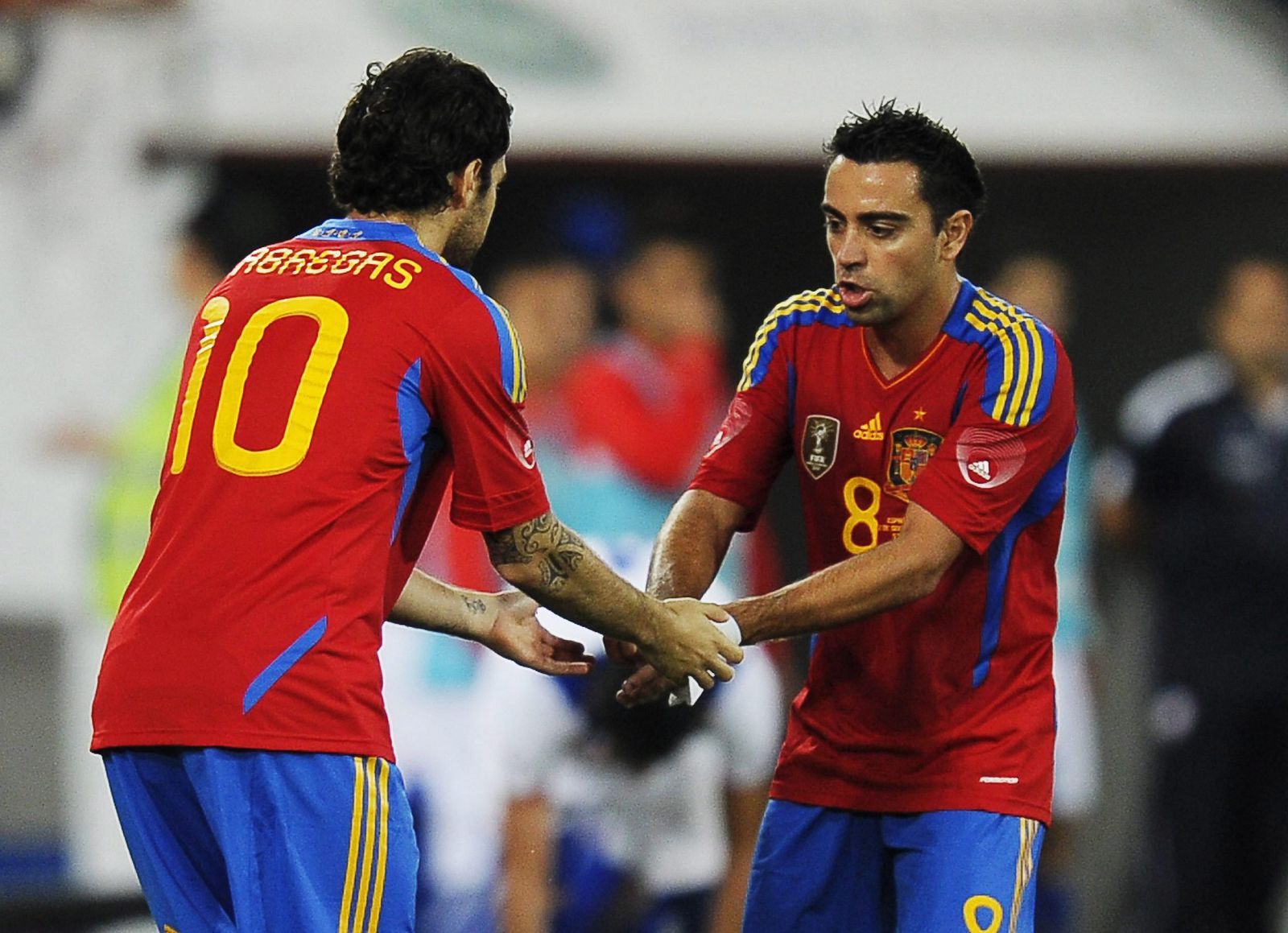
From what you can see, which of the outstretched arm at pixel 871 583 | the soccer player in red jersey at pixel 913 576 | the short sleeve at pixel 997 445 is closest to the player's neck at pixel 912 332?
the soccer player in red jersey at pixel 913 576

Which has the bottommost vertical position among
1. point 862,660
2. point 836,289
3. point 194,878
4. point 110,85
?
point 194,878

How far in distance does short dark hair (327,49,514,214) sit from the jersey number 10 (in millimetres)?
279

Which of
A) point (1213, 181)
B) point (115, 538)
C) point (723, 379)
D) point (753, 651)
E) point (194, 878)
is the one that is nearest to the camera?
point (194, 878)

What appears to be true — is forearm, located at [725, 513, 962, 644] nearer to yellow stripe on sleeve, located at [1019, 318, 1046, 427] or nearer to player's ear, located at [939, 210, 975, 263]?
yellow stripe on sleeve, located at [1019, 318, 1046, 427]

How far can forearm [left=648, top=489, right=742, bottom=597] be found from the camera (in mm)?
4332

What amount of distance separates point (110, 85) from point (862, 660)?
565cm

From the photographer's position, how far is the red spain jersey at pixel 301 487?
3.48 m

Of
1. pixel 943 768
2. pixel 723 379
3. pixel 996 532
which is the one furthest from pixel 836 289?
pixel 723 379

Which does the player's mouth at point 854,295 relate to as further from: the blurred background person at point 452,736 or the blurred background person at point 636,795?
the blurred background person at point 452,736

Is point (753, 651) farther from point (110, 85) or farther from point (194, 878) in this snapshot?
point (110, 85)

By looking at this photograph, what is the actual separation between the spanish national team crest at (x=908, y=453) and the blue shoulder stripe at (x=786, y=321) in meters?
0.31

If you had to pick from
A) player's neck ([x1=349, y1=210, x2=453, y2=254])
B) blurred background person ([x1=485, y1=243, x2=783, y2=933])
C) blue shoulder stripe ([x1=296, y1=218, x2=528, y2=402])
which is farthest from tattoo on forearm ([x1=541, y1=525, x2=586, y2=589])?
blurred background person ([x1=485, y1=243, x2=783, y2=933])

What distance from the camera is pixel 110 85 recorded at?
8844mm

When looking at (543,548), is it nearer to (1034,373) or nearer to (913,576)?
(913,576)
